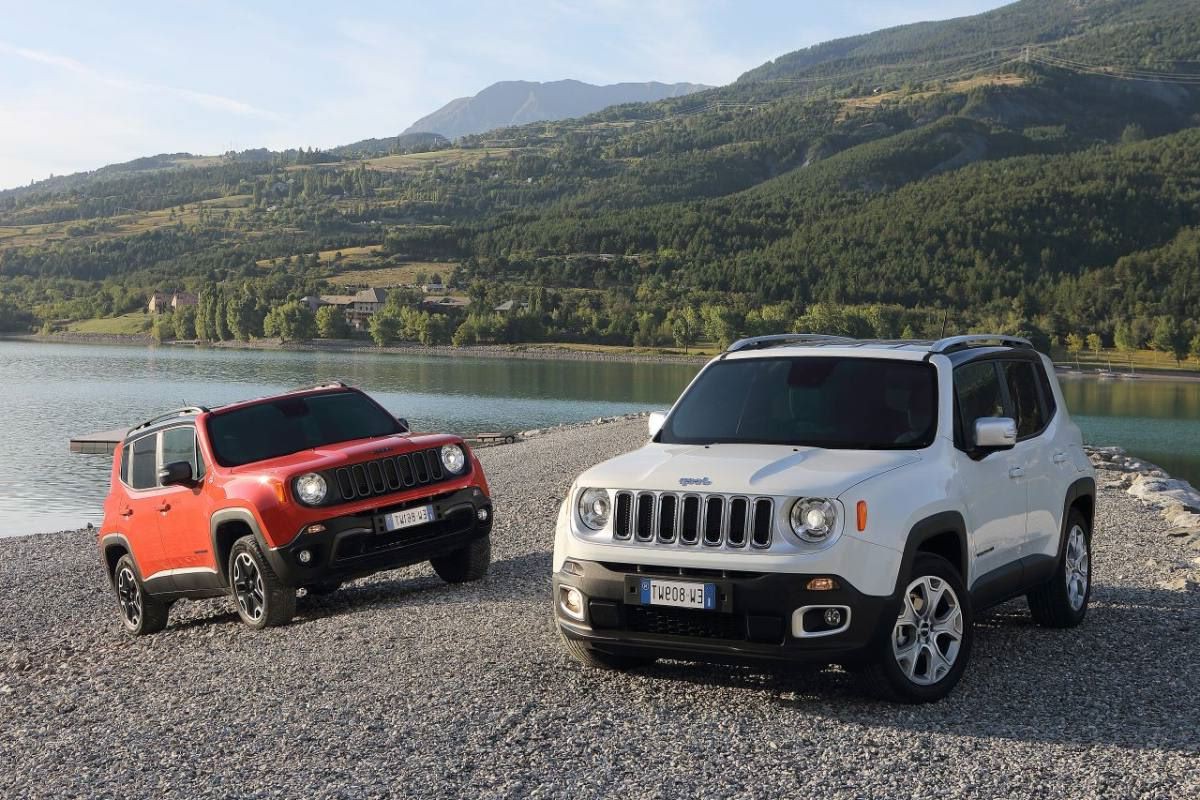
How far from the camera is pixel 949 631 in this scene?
7.32 metres

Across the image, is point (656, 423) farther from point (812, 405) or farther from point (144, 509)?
point (144, 509)

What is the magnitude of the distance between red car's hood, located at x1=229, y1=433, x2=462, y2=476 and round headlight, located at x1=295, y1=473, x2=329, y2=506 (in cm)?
7

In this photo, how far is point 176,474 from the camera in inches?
448

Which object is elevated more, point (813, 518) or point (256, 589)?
point (813, 518)

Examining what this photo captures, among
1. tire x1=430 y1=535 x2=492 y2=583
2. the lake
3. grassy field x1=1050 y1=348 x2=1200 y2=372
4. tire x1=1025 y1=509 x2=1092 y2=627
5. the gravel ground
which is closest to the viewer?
the gravel ground

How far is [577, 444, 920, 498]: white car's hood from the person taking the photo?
6844 millimetres

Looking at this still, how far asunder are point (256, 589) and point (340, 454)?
1392mm

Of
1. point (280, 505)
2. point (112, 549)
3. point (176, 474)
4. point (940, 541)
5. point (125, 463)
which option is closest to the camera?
point (940, 541)

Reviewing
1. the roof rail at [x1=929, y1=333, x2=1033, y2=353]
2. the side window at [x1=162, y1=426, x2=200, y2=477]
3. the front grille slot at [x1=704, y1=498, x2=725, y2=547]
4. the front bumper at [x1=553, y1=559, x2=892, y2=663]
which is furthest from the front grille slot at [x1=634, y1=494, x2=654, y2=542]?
the side window at [x1=162, y1=426, x2=200, y2=477]

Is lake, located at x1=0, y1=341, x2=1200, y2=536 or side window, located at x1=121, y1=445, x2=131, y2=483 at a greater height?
side window, located at x1=121, y1=445, x2=131, y2=483

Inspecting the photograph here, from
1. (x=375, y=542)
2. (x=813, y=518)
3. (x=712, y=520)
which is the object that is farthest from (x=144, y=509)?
(x=813, y=518)

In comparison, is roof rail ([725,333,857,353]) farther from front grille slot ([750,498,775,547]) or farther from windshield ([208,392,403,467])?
windshield ([208,392,403,467])

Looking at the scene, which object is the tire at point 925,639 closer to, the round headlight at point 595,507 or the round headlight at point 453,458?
the round headlight at point 595,507

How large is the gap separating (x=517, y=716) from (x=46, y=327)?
194376 millimetres
